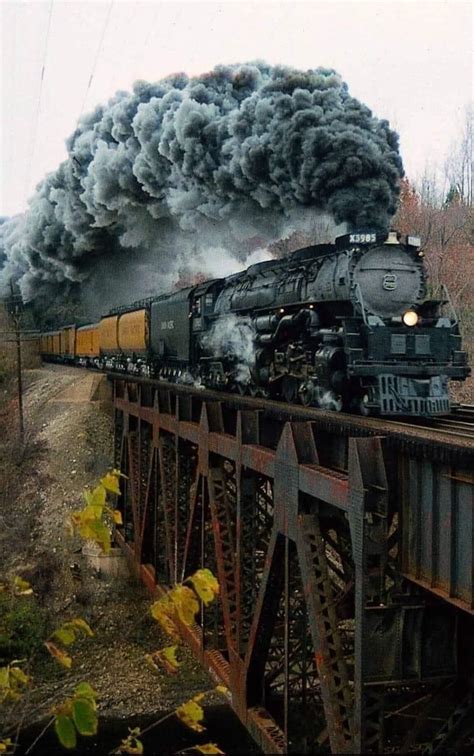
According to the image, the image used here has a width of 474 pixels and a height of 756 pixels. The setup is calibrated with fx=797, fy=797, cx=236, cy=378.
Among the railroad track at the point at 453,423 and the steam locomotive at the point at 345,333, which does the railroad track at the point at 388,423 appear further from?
the steam locomotive at the point at 345,333

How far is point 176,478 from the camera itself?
14.3m

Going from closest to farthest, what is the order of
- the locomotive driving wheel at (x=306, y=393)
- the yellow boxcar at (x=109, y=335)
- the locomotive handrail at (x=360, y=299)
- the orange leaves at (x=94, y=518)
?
the orange leaves at (x=94, y=518) < the locomotive handrail at (x=360, y=299) < the locomotive driving wheel at (x=306, y=393) < the yellow boxcar at (x=109, y=335)

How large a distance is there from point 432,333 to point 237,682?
5297 mm

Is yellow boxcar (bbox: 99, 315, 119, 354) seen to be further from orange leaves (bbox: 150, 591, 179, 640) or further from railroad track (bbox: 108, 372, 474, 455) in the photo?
orange leaves (bbox: 150, 591, 179, 640)

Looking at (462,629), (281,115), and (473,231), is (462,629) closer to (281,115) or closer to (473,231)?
(281,115)

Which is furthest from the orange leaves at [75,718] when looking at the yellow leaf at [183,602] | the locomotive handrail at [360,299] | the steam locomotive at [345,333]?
the locomotive handrail at [360,299]

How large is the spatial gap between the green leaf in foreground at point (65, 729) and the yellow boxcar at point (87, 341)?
29494mm

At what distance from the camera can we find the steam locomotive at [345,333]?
34.3ft

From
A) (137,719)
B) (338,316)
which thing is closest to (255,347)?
(338,316)

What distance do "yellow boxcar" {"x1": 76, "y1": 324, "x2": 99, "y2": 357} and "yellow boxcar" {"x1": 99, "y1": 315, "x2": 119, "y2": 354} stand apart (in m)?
1.48

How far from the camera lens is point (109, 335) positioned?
28906mm

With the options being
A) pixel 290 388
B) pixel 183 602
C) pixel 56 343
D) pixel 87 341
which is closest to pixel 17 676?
pixel 183 602

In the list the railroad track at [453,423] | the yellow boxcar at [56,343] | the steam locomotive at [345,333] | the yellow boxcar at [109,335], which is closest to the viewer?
the railroad track at [453,423]

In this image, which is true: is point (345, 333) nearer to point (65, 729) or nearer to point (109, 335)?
point (65, 729)
